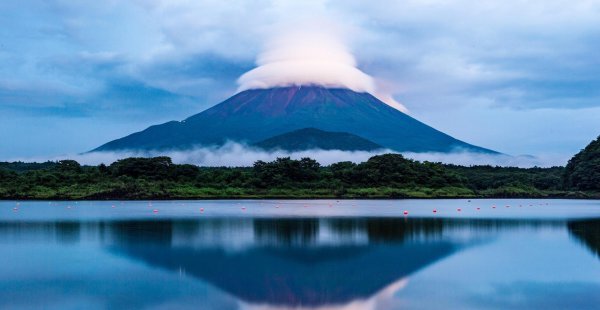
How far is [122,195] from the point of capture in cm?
4884

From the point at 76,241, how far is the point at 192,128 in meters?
91.7

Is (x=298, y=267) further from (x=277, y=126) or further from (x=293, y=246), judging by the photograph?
(x=277, y=126)

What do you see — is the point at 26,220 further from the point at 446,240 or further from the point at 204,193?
the point at 204,193

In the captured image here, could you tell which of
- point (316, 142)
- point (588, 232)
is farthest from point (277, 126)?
point (588, 232)

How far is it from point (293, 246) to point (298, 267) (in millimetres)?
3441

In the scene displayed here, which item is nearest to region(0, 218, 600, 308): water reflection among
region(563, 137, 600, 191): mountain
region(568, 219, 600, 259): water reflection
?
region(568, 219, 600, 259): water reflection

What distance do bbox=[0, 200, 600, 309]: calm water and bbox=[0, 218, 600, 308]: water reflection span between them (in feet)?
0.11

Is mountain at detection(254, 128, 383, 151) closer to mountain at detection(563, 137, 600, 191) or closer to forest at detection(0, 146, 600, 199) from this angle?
forest at detection(0, 146, 600, 199)

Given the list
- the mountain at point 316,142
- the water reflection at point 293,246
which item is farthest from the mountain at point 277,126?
the water reflection at point 293,246

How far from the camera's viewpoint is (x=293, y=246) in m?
16.4

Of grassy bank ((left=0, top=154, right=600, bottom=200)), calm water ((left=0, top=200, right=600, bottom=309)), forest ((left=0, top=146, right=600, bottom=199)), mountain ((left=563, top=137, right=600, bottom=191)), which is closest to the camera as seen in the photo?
calm water ((left=0, top=200, right=600, bottom=309))

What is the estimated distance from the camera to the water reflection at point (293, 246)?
10.9 m

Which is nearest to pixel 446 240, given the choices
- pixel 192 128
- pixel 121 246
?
pixel 121 246

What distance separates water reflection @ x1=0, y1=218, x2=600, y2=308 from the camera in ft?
35.7
